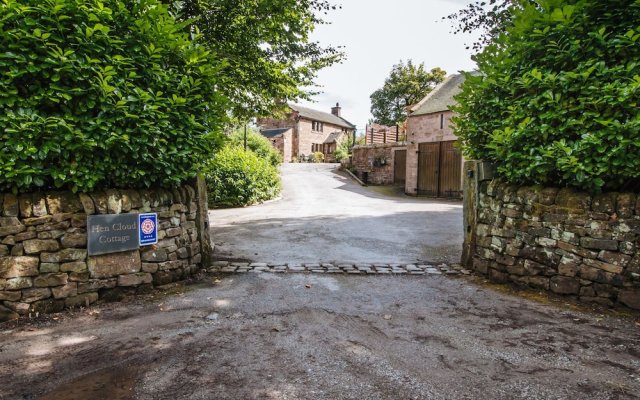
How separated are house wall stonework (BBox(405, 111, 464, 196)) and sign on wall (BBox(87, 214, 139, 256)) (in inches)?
715

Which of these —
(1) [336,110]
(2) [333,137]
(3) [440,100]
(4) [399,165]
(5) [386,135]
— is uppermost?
→ (1) [336,110]

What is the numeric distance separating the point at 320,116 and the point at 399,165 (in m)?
32.4

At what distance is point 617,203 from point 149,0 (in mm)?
6335

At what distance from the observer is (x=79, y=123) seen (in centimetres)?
430

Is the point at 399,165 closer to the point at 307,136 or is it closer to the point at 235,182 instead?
the point at 235,182

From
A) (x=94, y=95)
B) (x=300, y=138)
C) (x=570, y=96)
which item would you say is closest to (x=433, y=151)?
(x=570, y=96)

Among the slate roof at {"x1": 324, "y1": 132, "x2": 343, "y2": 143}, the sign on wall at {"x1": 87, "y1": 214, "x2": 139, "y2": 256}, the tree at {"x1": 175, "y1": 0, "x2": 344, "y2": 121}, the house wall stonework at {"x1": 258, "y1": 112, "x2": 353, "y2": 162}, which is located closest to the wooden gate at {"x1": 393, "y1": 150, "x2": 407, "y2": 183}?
the tree at {"x1": 175, "y1": 0, "x2": 344, "y2": 121}

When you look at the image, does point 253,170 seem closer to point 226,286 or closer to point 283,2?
point 283,2

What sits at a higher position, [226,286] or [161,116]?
[161,116]

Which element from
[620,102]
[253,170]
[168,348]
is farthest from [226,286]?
[253,170]

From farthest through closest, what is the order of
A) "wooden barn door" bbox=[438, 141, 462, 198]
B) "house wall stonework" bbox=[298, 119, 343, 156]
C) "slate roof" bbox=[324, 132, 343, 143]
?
1. "slate roof" bbox=[324, 132, 343, 143]
2. "house wall stonework" bbox=[298, 119, 343, 156]
3. "wooden barn door" bbox=[438, 141, 462, 198]

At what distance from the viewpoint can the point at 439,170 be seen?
67.7 ft

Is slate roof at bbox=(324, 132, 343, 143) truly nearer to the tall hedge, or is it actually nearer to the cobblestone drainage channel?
the cobblestone drainage channel

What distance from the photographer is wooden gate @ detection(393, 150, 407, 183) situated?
81.0 ft
